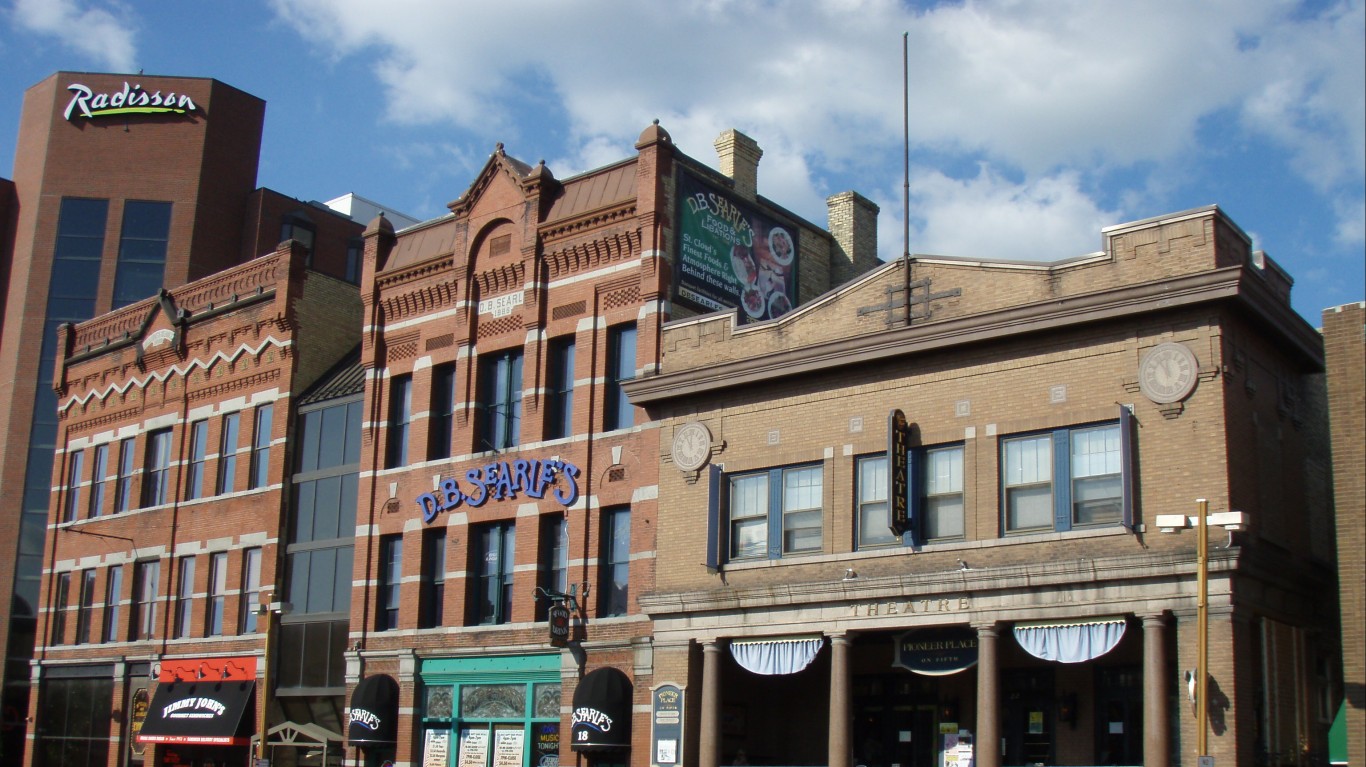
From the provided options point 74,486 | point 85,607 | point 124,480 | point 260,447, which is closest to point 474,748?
point 260,447

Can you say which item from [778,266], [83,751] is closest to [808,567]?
[778,266]

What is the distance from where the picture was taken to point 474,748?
108 ft

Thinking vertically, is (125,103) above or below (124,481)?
above

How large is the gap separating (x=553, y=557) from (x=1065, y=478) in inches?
496

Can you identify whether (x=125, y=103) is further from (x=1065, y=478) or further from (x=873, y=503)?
(x=1065, y=478)

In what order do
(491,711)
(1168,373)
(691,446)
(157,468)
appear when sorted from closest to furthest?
(1168,373) → (691,446) → (491,711) → (157,468)

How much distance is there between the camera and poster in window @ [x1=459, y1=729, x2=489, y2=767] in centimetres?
3262

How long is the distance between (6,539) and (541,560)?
33206mm

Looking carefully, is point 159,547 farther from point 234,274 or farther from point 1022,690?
point 1022,690

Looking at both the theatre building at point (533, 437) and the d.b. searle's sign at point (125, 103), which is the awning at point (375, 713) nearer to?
the theatre building at point (533, 437)

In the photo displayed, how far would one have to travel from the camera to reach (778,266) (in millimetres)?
35031

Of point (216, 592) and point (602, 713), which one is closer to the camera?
point (602, 713)

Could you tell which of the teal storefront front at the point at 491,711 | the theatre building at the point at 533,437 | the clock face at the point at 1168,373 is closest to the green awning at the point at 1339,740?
the clock face at the point at 1168,373

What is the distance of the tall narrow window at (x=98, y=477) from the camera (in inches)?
1813
